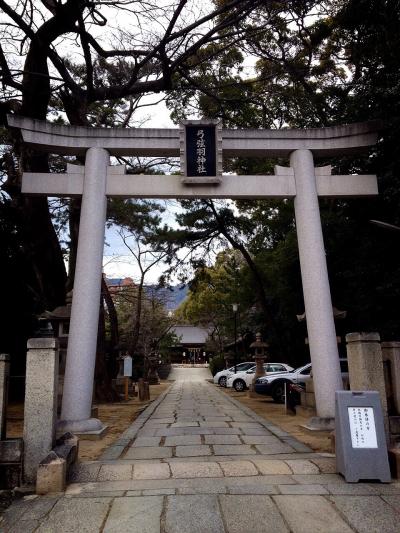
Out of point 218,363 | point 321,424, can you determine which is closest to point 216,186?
point 321,424

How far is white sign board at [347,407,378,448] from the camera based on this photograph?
5.08 m

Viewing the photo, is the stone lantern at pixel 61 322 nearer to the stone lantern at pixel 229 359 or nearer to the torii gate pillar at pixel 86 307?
the torii gate pillar at pixel 86 307

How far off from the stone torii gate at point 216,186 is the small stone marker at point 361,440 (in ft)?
10.6

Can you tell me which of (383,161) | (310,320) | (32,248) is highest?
(383,161)

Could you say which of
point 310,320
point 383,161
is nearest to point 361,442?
point 310,320

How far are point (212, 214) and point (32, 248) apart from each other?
9.59 meters

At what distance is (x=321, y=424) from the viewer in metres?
8.27

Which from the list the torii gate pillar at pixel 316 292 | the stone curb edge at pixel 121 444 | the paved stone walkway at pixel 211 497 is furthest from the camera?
the torii gate pillar at pixel 316 292

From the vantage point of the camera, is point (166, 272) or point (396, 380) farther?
point (166, 272)

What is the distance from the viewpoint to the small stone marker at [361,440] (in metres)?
5.02

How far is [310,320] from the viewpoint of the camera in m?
8.95

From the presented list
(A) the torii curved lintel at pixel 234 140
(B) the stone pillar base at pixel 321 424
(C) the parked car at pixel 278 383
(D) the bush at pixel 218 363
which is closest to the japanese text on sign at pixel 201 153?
(A) the torii curved lintel at pixel 234 140

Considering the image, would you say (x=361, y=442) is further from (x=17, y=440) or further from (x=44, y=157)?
(x=44, y=157)

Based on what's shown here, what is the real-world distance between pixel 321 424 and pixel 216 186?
5.19 meters
